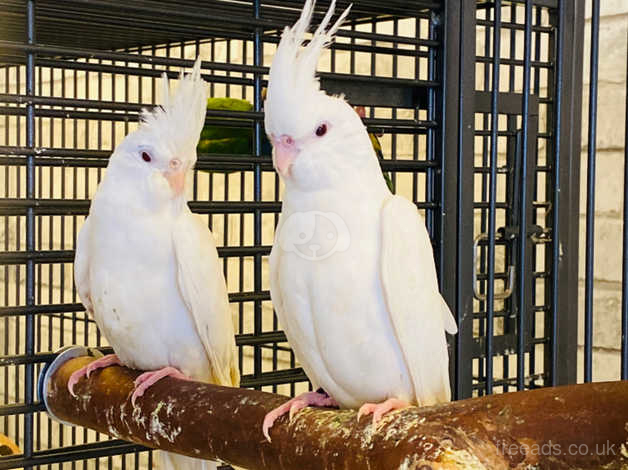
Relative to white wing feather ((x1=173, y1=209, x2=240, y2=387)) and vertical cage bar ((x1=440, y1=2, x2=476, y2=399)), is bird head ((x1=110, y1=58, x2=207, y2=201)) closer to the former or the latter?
white wing feather ((x1=173, y1=209, x2=240, y2=387))

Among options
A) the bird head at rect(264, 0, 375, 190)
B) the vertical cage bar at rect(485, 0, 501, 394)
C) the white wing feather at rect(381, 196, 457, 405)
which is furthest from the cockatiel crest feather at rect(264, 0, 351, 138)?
the vertical cage bar at rect(485, 0, 501, 394)

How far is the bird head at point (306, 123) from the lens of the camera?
3.04 ft

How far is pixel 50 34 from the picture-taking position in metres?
1.67

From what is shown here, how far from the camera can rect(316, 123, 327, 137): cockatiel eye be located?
95 centimetres

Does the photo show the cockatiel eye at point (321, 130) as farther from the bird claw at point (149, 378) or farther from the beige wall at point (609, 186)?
the beige wall at point (609, 186)

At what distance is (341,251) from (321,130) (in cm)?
12

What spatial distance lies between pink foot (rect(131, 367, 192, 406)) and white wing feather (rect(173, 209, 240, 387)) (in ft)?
0.19

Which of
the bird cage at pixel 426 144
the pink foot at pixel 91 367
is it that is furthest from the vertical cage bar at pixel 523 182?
the pink foot at pixel 91 367

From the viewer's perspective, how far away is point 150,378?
1073mm

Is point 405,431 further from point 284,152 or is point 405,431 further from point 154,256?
point 154,256

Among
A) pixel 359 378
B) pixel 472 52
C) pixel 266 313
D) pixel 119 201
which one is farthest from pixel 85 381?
pixel 266 313

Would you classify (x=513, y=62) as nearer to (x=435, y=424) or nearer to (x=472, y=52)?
(x=472, y=52)

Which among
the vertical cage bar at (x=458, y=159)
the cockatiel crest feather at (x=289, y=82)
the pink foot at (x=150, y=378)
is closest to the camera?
the cockatiel crest feather at (x=289, y=82)

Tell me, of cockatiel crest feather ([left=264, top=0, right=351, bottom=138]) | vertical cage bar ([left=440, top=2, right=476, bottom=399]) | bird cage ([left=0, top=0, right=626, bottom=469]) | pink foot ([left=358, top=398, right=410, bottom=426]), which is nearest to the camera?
pink foot ([left=358, top=398, right=410, bottom=426])
